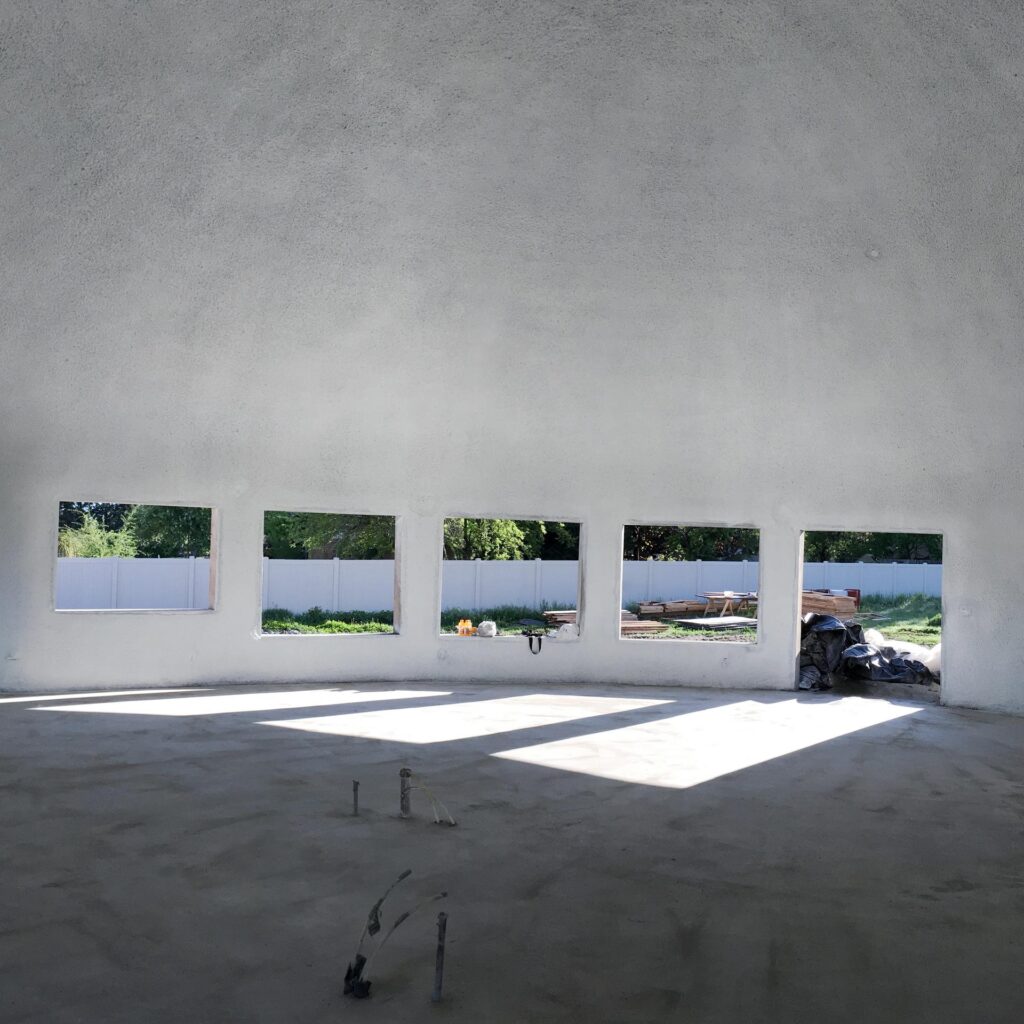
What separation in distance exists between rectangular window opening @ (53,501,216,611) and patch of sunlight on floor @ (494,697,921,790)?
5.74 meters

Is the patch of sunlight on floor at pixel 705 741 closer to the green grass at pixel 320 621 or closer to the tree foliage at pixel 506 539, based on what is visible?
the green grass at pixel 320 621

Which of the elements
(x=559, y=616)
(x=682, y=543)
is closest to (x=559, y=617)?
(x=559, y=616)

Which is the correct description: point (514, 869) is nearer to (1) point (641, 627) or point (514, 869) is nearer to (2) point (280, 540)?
(1) point (641, 627)

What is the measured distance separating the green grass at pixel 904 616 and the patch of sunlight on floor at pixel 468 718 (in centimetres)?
1049

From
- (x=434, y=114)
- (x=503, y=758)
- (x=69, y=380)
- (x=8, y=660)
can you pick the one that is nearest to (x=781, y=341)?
(x=434, y=114)

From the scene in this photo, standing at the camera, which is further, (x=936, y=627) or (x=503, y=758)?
(x=936, y=627)

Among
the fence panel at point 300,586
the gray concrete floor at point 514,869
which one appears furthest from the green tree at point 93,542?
the gray concrete floor at point 514,869

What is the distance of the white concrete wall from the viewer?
972cm

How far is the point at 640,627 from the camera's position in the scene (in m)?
21.0

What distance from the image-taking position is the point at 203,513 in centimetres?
3158

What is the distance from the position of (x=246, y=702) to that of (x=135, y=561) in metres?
11.5

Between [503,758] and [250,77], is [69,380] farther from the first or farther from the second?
[503,758]

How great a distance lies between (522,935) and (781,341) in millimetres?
9420

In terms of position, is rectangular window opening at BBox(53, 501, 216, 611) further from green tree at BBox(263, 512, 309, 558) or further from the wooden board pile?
the wooden board pile
